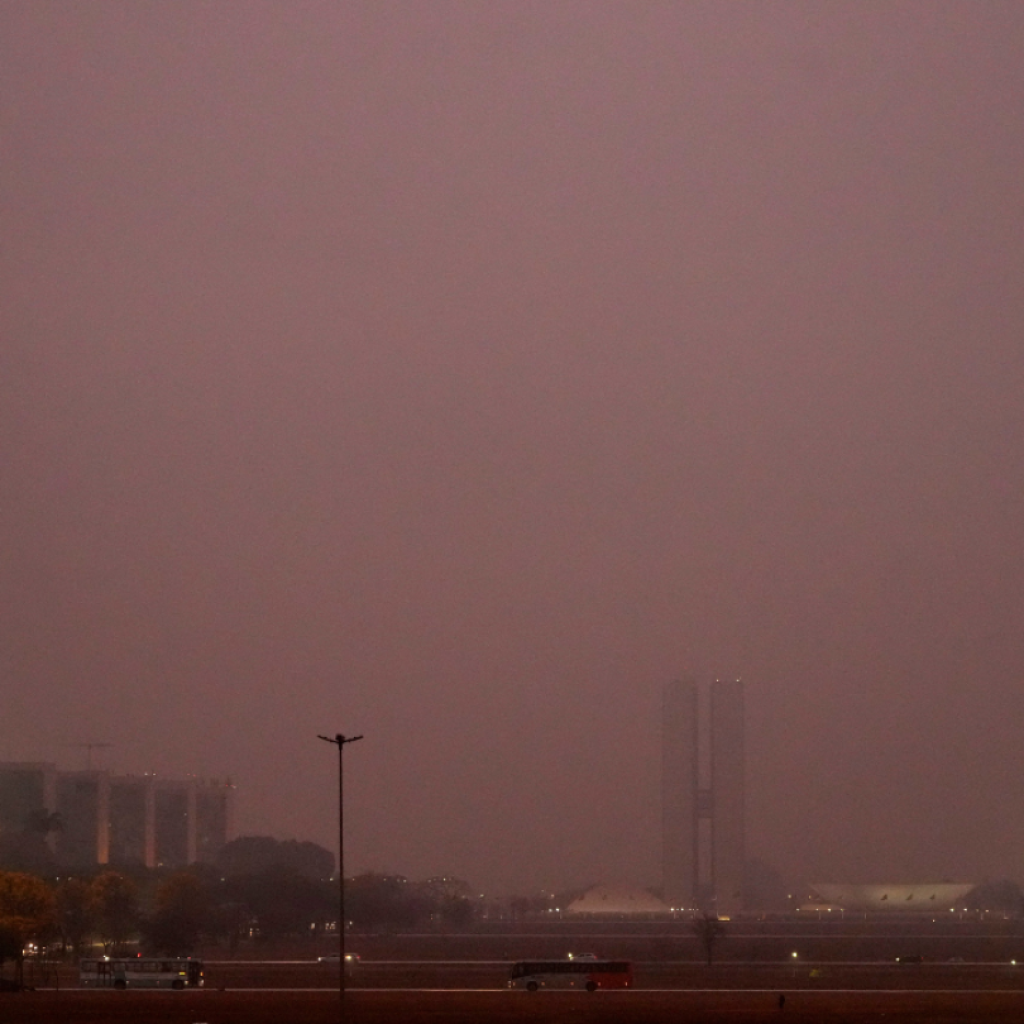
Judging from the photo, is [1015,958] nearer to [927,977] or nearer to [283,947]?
[927,977]

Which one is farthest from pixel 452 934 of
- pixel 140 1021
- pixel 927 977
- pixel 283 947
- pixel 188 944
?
pixel 140 1021

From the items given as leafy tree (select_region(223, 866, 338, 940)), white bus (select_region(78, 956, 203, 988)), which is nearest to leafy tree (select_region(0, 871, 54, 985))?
white bus (select_region(78, 956, 203, 988))

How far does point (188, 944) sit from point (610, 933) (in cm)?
4994

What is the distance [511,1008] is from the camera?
44.9m

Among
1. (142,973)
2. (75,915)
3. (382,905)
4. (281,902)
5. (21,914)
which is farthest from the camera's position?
(382,905)

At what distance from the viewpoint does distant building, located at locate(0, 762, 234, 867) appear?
586ft

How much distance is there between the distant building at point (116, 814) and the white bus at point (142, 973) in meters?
116

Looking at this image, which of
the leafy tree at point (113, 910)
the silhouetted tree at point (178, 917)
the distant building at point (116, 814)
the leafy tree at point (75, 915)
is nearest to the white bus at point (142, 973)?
the leafy tree at point (75, 915)

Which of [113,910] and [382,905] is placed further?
[382,905]


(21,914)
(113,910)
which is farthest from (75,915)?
(21,914)

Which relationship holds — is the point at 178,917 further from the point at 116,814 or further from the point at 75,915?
the point at 116,814

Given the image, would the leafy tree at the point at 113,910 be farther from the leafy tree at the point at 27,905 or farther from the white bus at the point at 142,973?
the white bus at the point at 142,973

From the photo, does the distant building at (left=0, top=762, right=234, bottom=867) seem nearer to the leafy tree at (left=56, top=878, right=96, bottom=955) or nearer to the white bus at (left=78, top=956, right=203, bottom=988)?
the leafy tree at (left=56, top=878, right=96, bottom=955)

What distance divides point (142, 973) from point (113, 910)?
31321mm
